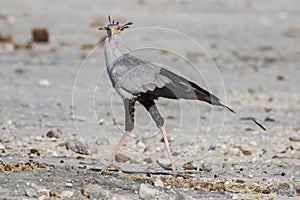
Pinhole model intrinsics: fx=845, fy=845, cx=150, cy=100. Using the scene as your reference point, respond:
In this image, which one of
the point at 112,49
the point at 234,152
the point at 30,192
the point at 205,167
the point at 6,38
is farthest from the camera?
the point at 6,38

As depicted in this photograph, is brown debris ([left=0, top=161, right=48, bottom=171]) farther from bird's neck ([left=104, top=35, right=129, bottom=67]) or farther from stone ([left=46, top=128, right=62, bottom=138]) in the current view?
stone ([left=46, top=128, right=62, bottom=138])

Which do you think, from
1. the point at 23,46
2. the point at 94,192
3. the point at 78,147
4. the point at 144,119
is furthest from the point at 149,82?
the point at 23,46

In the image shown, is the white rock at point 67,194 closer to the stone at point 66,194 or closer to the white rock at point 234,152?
the stone at point 66,194

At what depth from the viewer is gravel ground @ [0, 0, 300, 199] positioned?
24.6 ft

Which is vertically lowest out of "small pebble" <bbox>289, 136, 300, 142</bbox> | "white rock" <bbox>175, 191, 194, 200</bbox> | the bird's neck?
"small pebble" <bbox>289, 136, 300, 142</bbox>

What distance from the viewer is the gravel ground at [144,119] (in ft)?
24.6

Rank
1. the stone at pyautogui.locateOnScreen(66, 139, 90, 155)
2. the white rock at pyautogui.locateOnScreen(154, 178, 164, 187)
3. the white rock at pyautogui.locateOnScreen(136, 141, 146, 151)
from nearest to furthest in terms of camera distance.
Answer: the white rock at pyautogui.locateOnScreen(154, 178, 164, 187) < the stone at pyautogui.locateOnScreen(66, 139, 90, 155) < the white rock at pyautogui.locateOnScreen(136, 141, 146, 151)

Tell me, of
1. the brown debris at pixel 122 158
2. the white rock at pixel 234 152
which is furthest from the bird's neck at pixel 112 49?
the white rock at pixel 234 152

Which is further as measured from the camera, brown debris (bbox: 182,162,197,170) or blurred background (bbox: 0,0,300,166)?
blurred background (bbox: 0,0,300,166)

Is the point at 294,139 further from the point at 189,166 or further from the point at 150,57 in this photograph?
the point at 150,57

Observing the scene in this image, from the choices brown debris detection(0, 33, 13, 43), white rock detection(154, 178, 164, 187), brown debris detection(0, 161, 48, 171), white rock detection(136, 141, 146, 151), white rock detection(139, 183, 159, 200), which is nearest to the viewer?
white rock detection(139, 183, 159, 200)

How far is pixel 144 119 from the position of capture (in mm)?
12383

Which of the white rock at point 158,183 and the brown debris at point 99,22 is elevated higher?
the brown debris at point 99,22

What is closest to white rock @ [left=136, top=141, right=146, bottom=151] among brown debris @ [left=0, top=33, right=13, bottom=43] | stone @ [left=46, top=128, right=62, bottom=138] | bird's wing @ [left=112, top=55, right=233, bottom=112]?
stone @ [left=46, top=128, right=62, bottom=138]
